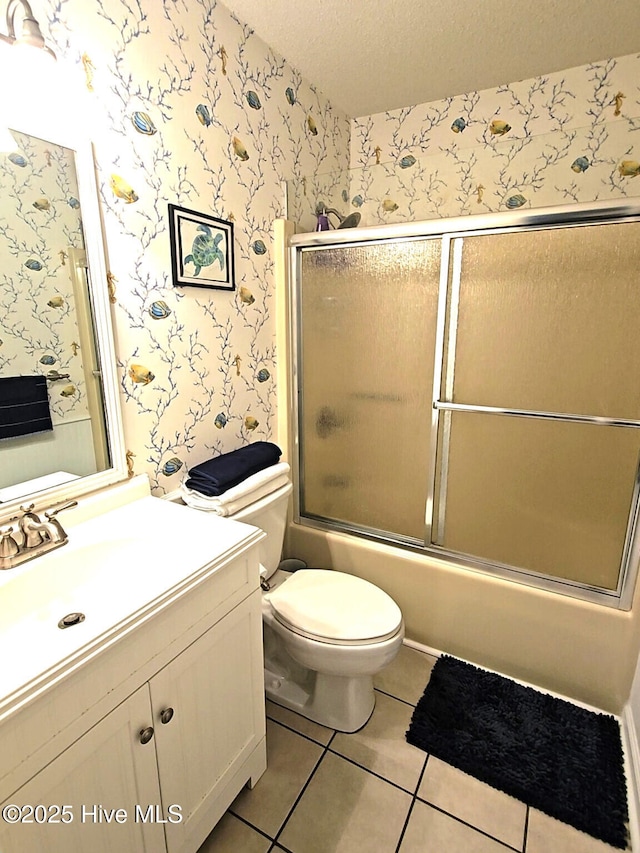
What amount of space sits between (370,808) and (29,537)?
1197 millimetres

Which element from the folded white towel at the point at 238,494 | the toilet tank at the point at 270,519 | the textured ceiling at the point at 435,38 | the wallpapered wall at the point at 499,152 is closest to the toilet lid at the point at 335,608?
the toilet tank at the point at 270,519

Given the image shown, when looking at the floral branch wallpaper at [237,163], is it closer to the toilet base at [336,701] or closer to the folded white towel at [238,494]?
the folded white towel at [238,494]

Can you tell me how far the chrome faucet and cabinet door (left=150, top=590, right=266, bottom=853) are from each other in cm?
41

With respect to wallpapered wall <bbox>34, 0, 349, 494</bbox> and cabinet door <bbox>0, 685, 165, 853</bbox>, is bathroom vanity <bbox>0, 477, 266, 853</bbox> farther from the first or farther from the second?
wallpapered wall <bbox>34, 0, 349, 494</bbox>

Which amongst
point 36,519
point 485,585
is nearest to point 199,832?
point 36,519

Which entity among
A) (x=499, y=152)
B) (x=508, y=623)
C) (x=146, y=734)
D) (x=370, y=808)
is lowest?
(x=370, y=808)

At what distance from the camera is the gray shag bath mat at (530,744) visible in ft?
4.10

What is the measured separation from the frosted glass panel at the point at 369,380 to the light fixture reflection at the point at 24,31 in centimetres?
108

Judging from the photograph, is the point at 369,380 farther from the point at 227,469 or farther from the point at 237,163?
the point at 237,163

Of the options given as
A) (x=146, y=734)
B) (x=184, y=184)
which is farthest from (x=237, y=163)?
(x=146, y=734)

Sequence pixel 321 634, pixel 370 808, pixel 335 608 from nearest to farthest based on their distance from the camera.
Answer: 1. pixel 370 808
2. pixel 321 634
3. pixel 335 608

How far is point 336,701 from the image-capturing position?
4.88 ft

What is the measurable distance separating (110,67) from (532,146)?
1669mm

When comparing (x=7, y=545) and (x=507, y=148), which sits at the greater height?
(x=507, y=148)
